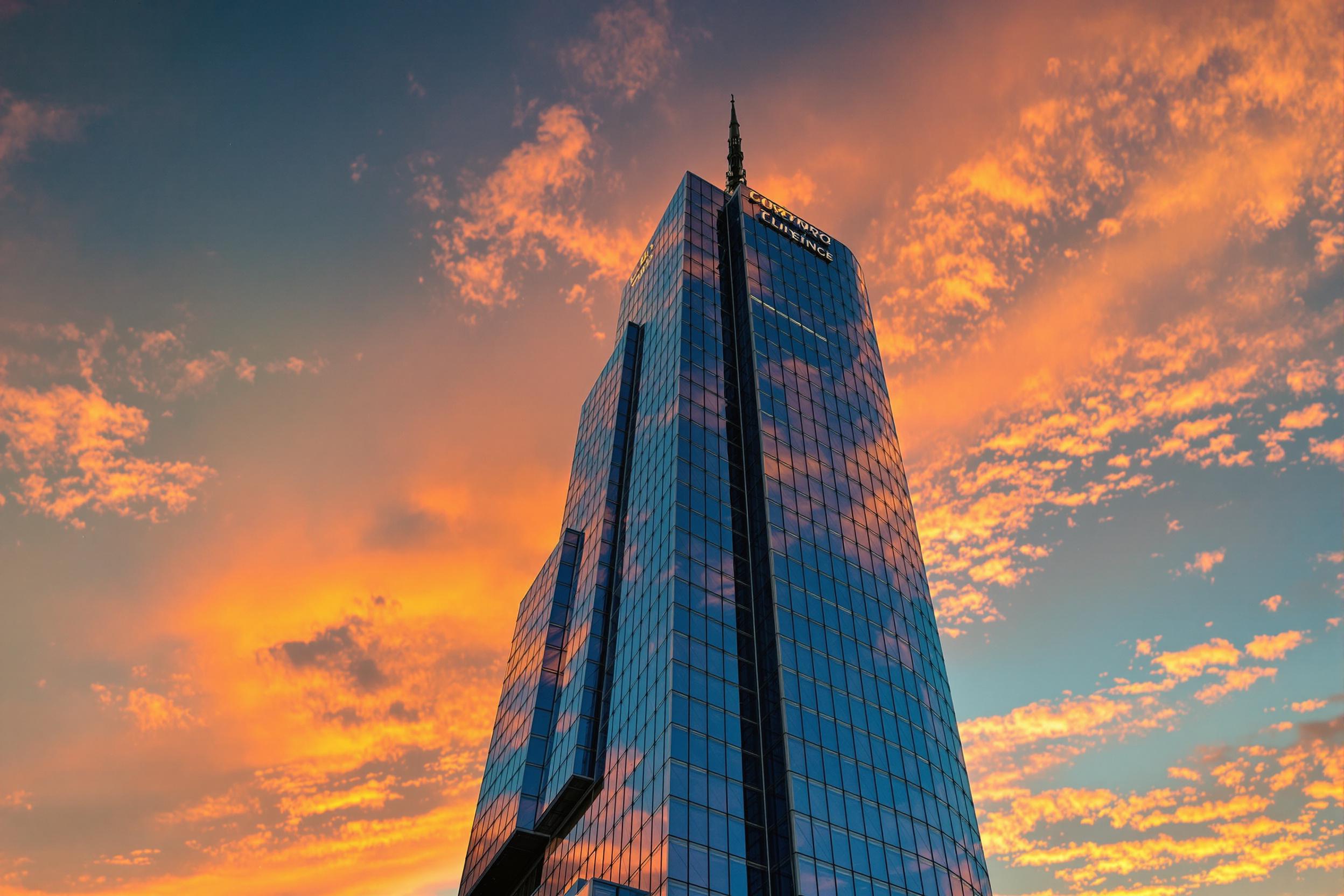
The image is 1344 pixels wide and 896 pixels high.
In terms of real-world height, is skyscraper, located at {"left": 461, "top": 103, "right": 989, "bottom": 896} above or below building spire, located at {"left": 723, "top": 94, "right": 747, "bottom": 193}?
below

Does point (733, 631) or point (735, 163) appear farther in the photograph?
point (735, 163)

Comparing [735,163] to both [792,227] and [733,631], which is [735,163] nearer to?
[792,227]

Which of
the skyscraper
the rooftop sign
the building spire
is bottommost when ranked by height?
the skyscraper

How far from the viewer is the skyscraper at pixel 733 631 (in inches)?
2223

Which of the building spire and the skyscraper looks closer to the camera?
the skyscraper

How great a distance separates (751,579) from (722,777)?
60.5ft

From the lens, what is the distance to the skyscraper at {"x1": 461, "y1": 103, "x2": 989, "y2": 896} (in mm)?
56469

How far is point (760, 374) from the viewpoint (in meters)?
84.6

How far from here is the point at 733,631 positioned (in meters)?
66.2

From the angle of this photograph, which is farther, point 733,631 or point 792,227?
point 792,227

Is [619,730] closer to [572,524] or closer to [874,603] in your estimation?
[874,603]

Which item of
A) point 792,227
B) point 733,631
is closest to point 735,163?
point 792,227

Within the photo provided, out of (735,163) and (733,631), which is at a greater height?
(735,163)

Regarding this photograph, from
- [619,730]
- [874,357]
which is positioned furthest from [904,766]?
[874,357]
